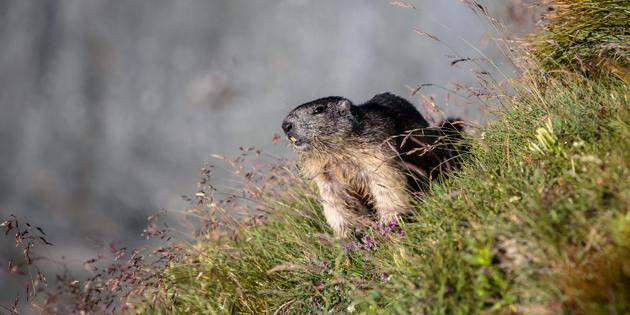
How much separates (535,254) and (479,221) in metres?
0.70

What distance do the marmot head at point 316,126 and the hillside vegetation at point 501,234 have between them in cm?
49

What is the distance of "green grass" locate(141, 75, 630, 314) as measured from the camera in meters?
3.41

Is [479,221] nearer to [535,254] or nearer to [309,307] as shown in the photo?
[535,254]

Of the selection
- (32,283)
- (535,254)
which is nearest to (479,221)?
(535,254)

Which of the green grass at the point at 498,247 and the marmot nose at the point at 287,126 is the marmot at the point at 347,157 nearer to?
the marmot nose at the point at 287,126

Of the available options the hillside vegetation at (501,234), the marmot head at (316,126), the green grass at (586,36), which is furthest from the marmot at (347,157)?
the green grass at (586,36)

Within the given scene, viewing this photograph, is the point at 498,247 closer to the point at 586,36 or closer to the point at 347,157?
the point at 347,157

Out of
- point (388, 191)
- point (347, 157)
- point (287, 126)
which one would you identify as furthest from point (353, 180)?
point (287, 126)

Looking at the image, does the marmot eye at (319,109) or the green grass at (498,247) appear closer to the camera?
the green grass at (498,247)

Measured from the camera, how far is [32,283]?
502cm

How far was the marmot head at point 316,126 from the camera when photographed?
648 centimetres

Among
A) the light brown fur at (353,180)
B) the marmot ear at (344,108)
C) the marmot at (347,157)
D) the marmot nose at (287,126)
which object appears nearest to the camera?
the light brown fur at (353,180)

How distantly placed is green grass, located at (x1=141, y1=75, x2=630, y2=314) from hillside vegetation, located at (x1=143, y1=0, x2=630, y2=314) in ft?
0.04

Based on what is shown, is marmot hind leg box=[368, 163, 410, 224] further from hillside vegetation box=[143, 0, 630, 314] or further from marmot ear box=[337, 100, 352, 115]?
marmot ear box=[337, 100, 352, 115]
